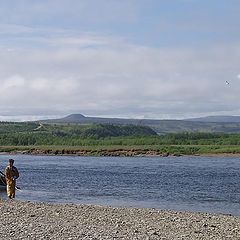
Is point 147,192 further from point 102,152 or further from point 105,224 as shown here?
point 102,152

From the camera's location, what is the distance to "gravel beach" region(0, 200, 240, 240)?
20625 millimetres

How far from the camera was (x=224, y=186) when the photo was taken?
167ft

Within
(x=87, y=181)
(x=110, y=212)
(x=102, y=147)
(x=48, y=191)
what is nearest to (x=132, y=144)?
(x=102, y=147)

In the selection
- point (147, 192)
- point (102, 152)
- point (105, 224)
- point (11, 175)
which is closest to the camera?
point (105, 224)

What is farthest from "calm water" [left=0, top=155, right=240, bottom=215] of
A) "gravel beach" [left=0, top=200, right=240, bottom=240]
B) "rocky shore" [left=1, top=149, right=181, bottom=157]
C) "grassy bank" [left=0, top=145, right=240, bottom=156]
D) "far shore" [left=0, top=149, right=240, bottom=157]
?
"rocky shore" [left=1, top=149, right=181, bottom=157]

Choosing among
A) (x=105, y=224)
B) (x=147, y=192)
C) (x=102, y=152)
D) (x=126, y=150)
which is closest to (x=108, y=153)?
(x=102, y=152)

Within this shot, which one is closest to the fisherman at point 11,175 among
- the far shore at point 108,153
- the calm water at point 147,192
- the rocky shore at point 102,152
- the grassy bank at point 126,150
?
the calm water at point 147,192

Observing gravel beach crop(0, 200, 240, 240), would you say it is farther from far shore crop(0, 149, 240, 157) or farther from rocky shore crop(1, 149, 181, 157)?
rocky shore crop(1, 149, 181, 157)

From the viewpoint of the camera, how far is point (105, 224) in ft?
76.9

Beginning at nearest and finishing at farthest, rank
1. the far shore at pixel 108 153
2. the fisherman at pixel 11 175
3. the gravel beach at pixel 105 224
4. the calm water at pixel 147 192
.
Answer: the gravel beach at pixel 105 224 < the fisherman at pixel 11 175 < the calm water at pixel 147 192 < the far shore at pixel 108 153

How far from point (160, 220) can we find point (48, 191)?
66.3 feet

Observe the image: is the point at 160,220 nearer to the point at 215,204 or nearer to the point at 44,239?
the point at 44,239

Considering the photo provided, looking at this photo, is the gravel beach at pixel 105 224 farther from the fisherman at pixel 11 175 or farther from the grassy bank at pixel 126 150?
the grassy bank at pixel 126 150

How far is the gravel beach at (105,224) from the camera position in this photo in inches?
812
